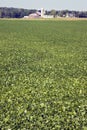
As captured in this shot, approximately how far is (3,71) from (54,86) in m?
4.36

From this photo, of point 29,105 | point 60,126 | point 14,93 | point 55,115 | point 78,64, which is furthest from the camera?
point 78,64

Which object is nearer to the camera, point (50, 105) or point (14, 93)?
point (50, 105)

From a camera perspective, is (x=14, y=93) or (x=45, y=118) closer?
(x=45, y=118)

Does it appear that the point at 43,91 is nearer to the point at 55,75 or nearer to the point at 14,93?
the point at 14,93

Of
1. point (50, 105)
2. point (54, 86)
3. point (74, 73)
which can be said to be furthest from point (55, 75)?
point (50, 105)

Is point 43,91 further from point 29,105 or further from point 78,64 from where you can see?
point 78,64

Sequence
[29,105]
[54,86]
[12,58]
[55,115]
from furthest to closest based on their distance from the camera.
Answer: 1. [12,58]
2. [54,86]
3. [29,105]
4. [55,115]

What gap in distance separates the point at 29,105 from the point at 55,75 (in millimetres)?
5879

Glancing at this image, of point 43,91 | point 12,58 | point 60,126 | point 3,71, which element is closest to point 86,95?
point 43,91

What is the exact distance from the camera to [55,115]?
38.1ft

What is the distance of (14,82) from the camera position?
16.6 metres

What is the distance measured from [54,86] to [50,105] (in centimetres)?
309

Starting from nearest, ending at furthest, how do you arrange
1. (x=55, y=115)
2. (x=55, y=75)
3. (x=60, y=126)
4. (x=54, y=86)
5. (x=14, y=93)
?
(x=60, y=126) < (x=55, y=115) < (x=14, y=93) < (x=54, y=86) < (x=55, y=75)

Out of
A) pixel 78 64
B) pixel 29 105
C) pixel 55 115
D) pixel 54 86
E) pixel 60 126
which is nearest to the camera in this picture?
pixel 60 126
